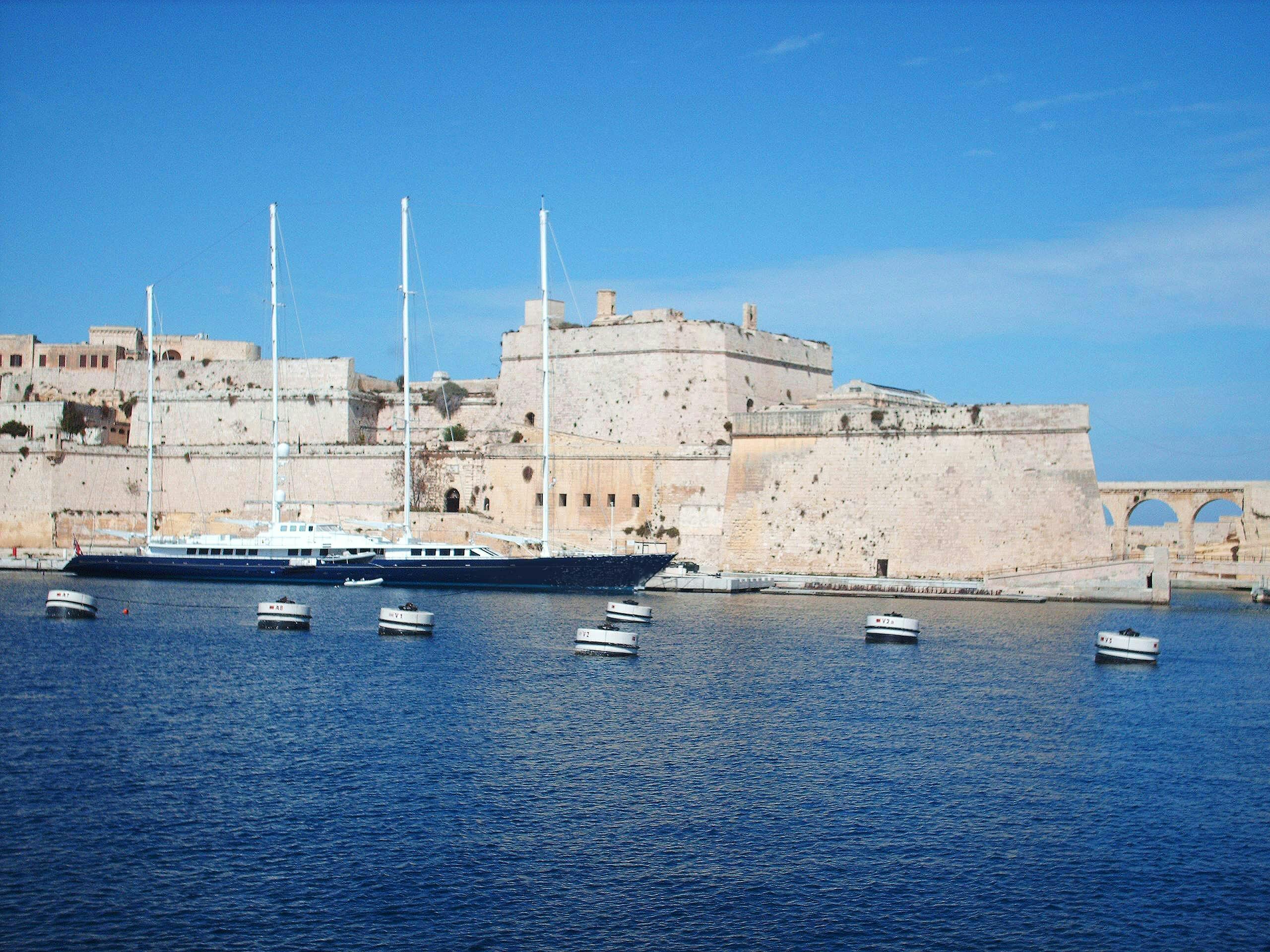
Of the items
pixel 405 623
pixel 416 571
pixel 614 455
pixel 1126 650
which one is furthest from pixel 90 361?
pixel 1126 650

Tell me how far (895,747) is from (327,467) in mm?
27918

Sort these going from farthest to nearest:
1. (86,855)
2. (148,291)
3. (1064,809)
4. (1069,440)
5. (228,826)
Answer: (148,291), (1069,440), (1064,809), (228,826), (86,855)

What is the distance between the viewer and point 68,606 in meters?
25.3

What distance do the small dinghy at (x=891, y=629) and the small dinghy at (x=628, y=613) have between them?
161 inches

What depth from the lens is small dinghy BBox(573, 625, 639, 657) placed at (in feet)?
67.3

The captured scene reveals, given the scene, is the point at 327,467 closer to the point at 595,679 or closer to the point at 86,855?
the point at 595,679

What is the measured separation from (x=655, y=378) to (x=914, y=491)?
8103 millimetres

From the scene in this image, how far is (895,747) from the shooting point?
570 inches

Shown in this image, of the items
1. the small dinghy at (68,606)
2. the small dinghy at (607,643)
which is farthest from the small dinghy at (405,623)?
the small dinghy at (68,606)

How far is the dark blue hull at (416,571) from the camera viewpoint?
103 ft

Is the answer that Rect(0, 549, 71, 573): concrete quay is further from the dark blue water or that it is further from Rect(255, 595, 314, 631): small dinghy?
the dark blue water

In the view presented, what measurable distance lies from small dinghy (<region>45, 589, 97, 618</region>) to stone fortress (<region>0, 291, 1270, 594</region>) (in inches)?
454

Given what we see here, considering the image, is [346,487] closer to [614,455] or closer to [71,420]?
[614,455]

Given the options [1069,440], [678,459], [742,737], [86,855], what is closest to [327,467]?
[678,459]
